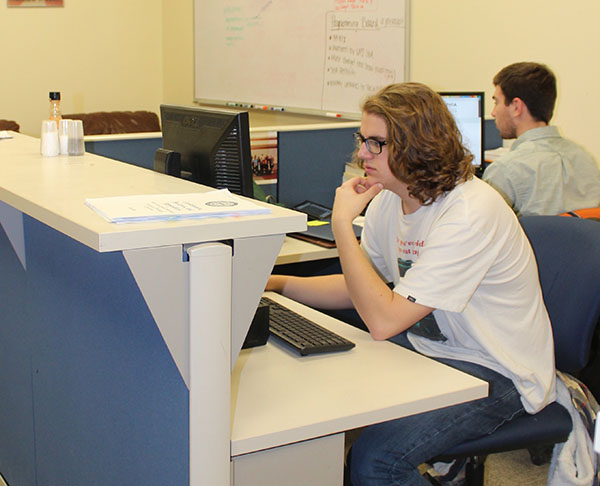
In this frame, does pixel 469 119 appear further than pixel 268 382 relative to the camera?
Yes

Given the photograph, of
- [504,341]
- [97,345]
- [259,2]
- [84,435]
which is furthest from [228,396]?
[259,2]

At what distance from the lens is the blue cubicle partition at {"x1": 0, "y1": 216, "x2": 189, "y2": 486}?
113 cm

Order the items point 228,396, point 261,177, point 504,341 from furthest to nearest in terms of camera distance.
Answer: point 261,177 → point 504,341 → point 228,396

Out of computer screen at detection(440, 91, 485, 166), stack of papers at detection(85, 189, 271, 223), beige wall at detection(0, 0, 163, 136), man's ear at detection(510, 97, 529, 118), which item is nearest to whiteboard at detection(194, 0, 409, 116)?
beige wall at detection(0, 0, 163, 136)

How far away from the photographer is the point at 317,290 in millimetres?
1811

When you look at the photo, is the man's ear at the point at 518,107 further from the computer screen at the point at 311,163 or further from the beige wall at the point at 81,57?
the beige wall at the point at 81,57

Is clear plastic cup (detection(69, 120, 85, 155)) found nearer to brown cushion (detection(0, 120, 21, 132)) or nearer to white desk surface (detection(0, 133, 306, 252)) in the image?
white desk surface (detection(0, 133, 306, 252))

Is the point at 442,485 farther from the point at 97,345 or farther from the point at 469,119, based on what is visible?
the point at 469,119

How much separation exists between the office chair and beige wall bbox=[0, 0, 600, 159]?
1621 millimetres

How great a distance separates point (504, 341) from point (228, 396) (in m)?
0.72

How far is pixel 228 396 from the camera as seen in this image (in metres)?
1.08

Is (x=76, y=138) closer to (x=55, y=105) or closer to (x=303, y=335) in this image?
(x=55, y=105)

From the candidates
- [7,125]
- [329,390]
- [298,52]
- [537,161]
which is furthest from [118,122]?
[329,390]

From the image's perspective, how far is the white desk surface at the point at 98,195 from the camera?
978 millimetres
